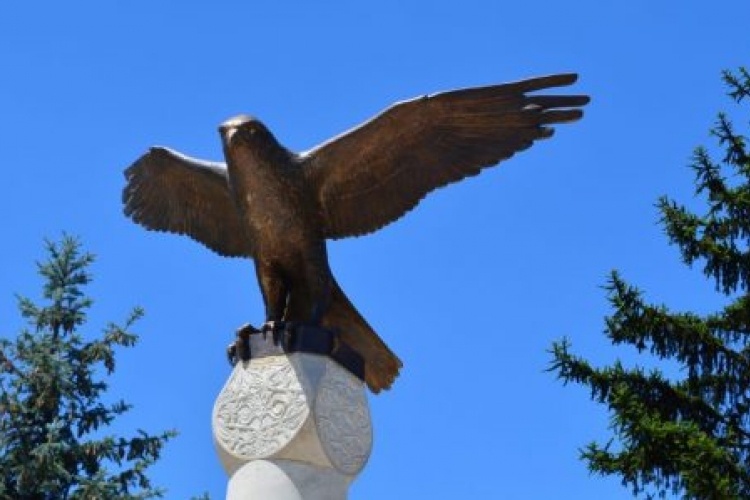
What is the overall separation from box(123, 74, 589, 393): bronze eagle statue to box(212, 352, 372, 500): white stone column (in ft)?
1.11

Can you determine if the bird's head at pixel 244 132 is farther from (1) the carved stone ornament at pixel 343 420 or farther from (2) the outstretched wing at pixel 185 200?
(1) the carved stone ornament at pixel 343 420

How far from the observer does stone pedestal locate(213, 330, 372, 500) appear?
24.5 feet

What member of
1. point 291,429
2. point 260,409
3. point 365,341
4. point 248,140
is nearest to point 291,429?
point 291,429

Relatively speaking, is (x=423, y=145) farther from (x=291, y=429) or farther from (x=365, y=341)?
(x=291, y=429)

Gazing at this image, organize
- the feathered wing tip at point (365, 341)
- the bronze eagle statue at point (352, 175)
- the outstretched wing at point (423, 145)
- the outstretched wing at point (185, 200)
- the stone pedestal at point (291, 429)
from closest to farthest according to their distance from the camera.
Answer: the stone pedestal at point (291, 429)
the bronze eagle statue at point (352, 175)
the outstretched wing at point (423, 145)
the feathered wing tip at point (365, 341)
the outstretched wing at point (185, 200)

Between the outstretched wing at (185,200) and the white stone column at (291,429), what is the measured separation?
1121 millimetres

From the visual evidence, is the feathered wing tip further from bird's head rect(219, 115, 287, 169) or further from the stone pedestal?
bird's head rect(219, 115, 287, 169)

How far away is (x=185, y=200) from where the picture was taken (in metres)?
8.95

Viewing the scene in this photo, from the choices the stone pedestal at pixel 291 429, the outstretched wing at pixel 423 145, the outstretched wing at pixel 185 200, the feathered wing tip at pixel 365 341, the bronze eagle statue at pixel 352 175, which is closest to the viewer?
the stone pedestal at pixel 291 429

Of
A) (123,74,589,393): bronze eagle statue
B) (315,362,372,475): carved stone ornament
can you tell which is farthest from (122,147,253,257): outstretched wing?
(315,362,372,475): carved stone ornament

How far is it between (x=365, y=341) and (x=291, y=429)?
1.12m

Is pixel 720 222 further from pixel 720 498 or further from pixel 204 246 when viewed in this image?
pixel 204 246

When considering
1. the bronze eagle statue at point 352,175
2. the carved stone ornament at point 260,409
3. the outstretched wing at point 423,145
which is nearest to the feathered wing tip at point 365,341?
the bronze eagle statue at point 352,175

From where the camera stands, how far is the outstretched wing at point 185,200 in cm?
869
